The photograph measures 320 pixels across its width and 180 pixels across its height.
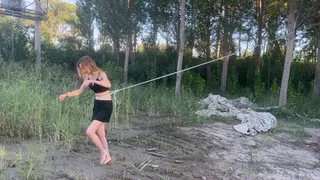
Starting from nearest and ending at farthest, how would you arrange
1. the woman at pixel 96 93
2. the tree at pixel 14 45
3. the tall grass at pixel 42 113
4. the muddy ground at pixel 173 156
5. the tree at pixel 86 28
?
the muddy ground at pixel 173 156
the woman at pixel 96 93
the tall grass at pixel 42 113
the tree at pixel 14 45
the tree at pixel 86 28

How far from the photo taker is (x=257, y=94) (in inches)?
488

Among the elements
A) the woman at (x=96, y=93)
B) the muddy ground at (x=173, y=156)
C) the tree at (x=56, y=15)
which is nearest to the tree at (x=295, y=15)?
the muddy ground at (x=173, y=156)

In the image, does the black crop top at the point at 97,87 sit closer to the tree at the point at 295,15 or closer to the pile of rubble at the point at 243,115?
the pile of rubble at the point at 243,115

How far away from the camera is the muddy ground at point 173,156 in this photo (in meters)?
3.67

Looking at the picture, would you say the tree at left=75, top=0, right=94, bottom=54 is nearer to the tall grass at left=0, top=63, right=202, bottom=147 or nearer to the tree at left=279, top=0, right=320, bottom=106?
the tall grass at left=0, top=63, right=202, bottom=147

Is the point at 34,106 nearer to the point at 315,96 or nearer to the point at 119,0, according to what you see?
the point at 119,0

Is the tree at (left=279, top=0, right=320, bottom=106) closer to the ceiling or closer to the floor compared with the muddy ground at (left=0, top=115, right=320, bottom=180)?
closer to the ceiling

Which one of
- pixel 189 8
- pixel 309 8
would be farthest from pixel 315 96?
pixel 189 8

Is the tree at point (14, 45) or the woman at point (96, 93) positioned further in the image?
the tree at point (14, 45)

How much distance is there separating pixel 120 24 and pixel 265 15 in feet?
23.7

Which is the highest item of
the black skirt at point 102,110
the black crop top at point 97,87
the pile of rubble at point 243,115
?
the black crop top at point 97,87

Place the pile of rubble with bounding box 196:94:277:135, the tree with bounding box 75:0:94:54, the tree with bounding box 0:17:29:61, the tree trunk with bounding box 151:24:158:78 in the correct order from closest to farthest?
the pile of rubble with bounding box 196:94:277:135
the tree with bounding box 0:17:29:61
the tree trunk with bounding box 151:24:158:78
the tree with bounding box 75:0:94:54

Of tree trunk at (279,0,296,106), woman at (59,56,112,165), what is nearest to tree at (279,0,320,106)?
tree trunk at (279,0,296,106)

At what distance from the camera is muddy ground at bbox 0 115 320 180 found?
144 inches
